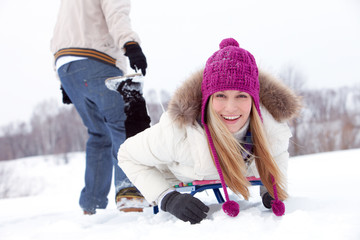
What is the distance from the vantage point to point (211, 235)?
0.94 metres

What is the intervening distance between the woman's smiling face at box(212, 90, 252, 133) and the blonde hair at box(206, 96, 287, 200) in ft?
0.11

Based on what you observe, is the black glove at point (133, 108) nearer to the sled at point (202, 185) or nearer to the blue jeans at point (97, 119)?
the blue jeans at point (97, 119)

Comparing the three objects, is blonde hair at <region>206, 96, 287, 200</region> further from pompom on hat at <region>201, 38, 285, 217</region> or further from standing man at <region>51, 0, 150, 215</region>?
standing man at <region>51, 0, 150, 215</region>

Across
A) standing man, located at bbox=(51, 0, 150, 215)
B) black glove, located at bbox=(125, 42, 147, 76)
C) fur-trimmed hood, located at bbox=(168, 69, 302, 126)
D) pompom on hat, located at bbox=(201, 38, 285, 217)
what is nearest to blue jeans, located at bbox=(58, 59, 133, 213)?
standing man, located at bbox=(51, 0, 150, 215)

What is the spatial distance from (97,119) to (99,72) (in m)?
0.33

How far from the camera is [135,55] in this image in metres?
1.62

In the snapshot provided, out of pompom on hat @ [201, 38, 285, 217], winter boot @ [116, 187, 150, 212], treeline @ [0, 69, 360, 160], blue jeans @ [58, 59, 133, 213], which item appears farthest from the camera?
treeline @ [0, 69, 360, 160]

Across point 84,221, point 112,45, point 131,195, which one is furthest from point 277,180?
point 112,45

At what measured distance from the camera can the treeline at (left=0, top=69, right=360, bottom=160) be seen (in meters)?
16.4

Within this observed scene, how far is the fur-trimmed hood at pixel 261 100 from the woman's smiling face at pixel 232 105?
115 mm

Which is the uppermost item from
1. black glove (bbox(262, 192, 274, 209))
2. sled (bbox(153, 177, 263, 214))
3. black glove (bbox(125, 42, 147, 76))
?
black glove (bbox(125, 42, 147, 76))

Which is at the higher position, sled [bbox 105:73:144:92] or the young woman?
sled [bbox 105:73:144:92]

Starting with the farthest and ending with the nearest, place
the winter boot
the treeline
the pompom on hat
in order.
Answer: the treeline < the winter boot < the pompom on hat

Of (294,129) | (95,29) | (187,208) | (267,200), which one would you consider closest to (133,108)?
(95,29)
